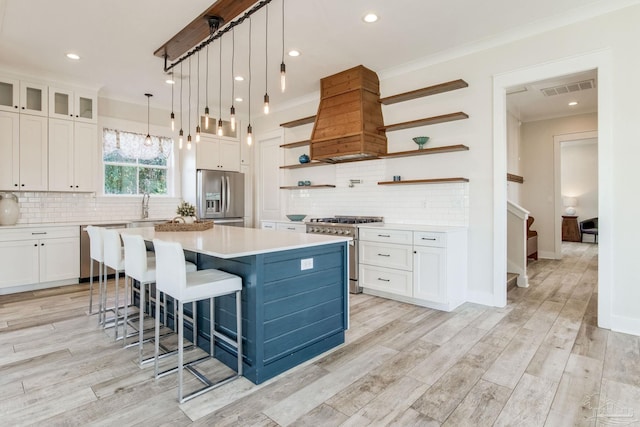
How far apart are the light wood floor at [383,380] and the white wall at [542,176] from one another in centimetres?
403

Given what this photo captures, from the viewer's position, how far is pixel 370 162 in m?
5.06

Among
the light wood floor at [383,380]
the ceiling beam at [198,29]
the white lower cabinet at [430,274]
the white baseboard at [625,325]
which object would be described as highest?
the ceiling beam at [198,29]

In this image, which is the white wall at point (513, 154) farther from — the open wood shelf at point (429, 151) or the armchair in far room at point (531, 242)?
the open wood shelf at point (429, 151)

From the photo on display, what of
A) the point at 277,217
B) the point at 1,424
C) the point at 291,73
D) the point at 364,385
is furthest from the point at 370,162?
the point at 1,424

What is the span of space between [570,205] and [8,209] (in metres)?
13.1

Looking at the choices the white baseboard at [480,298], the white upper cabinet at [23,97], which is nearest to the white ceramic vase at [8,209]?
the white upper cabinet at [23,97]

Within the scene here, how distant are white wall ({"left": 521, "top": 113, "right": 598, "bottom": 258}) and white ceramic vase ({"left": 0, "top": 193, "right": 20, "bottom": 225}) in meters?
8.94

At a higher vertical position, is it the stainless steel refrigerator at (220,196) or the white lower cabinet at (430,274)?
the stainless steel refrigerator at (220,196)

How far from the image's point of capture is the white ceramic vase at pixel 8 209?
4.68 m

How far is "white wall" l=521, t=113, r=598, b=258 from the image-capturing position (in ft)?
23.0

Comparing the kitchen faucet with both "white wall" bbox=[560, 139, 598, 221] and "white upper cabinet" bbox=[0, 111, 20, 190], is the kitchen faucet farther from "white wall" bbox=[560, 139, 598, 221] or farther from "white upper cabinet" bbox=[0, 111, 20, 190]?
"white wall" bbox=[560, 139, 598, 221]

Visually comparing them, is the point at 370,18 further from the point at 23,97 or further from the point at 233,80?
the point at 23,97

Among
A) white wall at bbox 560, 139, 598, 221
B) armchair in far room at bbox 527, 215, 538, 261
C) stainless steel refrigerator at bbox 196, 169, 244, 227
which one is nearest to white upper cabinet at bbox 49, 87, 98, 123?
stainless steel refrigerator at bbox 196, 169, 244, 227

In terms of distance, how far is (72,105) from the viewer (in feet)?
16.7
